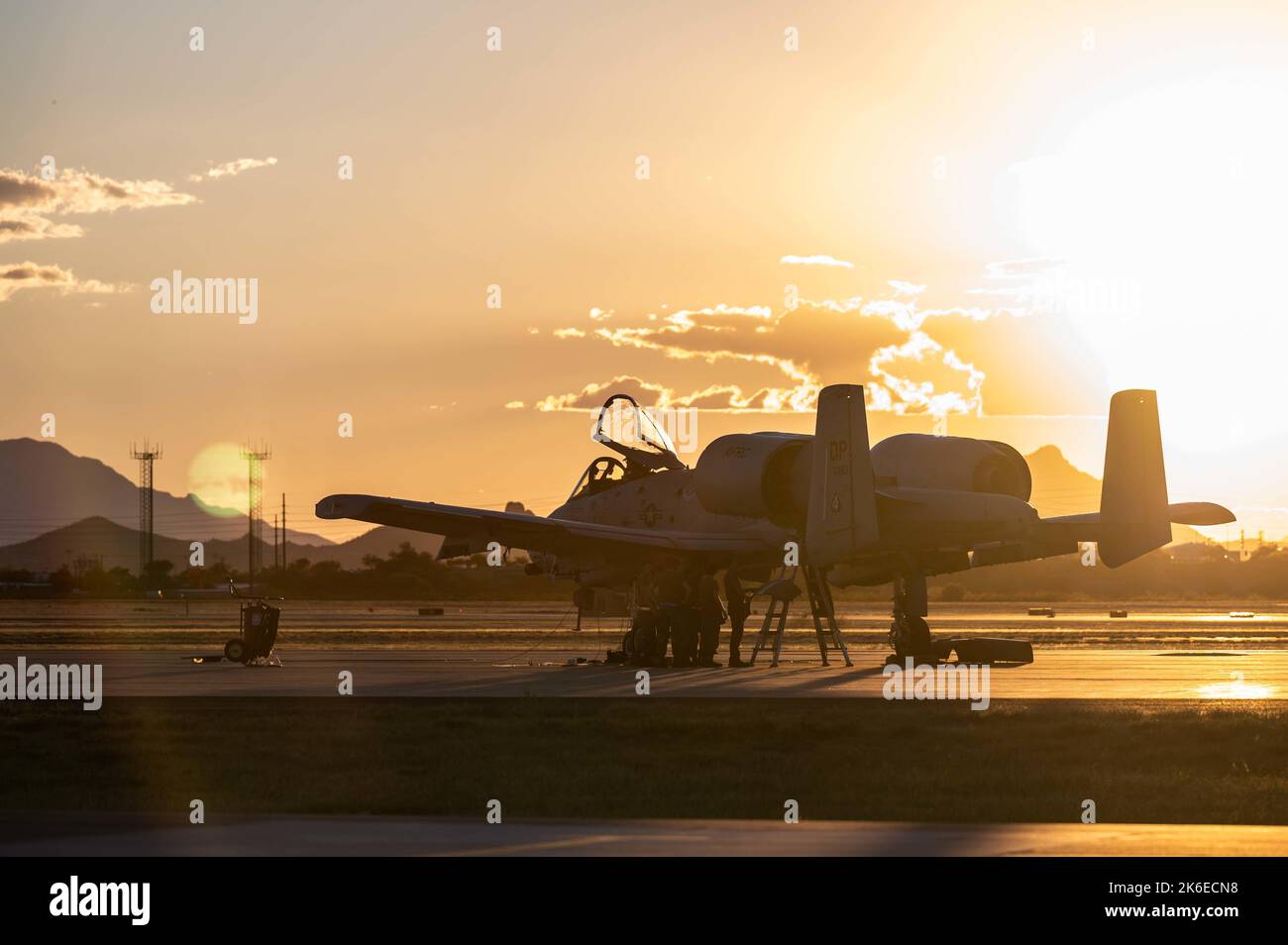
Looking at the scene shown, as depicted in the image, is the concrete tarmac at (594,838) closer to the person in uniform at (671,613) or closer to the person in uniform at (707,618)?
the person in uniform at (671,613)

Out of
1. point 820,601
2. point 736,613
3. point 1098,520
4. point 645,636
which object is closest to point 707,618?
point 736,613

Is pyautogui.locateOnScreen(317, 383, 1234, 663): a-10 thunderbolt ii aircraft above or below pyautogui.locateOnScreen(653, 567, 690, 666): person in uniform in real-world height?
above

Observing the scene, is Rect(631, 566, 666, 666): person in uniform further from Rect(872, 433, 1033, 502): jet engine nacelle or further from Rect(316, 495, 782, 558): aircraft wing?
Rect(872, 433, 1033, 502): jet engine nacelle

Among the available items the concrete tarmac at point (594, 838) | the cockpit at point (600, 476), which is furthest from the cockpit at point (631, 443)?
the concrete tarmac at point (594, 838)

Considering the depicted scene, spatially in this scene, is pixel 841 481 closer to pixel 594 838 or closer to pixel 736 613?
pixel 736 613

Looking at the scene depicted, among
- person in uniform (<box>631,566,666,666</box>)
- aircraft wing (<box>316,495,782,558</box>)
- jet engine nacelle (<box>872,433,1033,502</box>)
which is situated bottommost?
person in uniform (<box>631,566,666,666</box>)

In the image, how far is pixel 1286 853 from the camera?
9.80 m

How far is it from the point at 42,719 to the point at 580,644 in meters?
25.8

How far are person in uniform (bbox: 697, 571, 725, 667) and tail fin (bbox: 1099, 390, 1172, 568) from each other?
7918mm

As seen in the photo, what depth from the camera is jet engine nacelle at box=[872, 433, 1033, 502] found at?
106 ft

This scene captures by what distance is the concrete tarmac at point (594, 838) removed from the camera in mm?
9508

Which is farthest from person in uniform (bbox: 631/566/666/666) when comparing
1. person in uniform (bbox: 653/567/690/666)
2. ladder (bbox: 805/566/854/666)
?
ladder (bbox: 805/566/854/666)

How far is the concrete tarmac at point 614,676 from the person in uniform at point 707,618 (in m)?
1.03
